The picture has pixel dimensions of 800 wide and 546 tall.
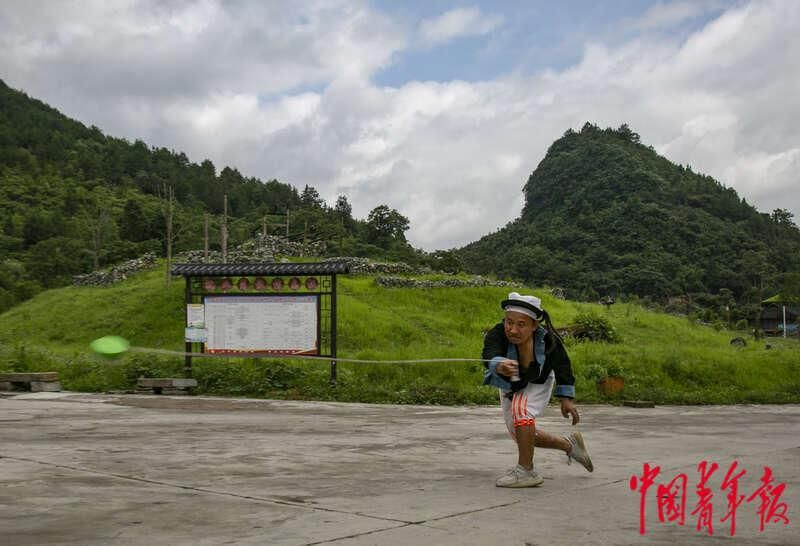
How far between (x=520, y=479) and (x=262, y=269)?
12.0 metres

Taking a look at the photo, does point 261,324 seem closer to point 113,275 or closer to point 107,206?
point 113,275

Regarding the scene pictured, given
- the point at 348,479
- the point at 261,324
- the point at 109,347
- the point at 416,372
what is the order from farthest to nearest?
1. the point at 261,324
2. the point at 416,372
3. the point at 109,347
4. the point at 348,479

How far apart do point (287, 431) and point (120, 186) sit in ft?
316

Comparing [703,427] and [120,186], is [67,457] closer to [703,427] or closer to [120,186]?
[703,427]

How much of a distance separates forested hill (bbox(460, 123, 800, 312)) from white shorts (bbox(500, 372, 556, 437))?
211ft

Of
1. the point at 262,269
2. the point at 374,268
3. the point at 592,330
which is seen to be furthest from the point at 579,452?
the point at 374,268

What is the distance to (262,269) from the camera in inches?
663

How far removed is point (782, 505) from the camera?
4855 millimetres

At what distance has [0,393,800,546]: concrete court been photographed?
4.18 meters

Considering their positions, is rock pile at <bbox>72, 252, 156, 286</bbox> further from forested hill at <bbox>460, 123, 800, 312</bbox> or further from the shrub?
forested hill at <bbox>460, 123, 800, 312</bbox>

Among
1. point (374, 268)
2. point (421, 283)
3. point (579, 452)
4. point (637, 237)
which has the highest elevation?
point (637, 237)

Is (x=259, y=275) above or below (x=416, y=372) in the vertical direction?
above

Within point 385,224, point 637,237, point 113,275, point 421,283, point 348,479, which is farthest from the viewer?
point 637,237

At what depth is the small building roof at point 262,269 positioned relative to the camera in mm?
16438
